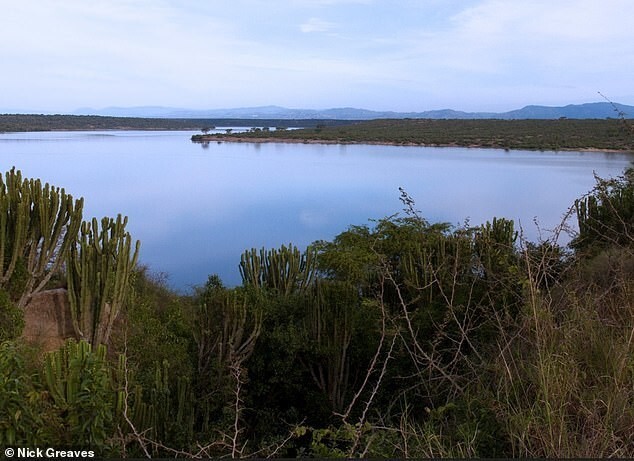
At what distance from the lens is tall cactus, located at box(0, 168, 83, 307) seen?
729 centimetres

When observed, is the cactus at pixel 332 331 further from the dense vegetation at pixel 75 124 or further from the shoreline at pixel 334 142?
the dense vegetation at pixel 75 124

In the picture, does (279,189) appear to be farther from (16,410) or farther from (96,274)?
(16,410)

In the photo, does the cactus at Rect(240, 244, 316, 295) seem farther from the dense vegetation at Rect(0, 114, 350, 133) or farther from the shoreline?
the dense vegetation at Rect(0, 114, 350, 133)

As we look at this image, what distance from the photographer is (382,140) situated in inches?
2440

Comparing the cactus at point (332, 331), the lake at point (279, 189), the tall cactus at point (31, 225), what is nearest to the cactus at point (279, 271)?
the cactus at point (332, 331)

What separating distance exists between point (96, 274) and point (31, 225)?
46.1 inches

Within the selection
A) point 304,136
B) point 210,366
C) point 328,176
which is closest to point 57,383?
point 210,366

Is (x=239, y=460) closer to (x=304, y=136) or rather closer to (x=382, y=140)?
(x=382, y=140)

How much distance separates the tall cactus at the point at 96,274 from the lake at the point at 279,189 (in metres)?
7.52

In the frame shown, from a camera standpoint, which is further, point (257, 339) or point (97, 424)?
point (257, 339)

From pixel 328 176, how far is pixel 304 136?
108 ft

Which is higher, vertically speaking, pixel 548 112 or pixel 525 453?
pixel 548 112

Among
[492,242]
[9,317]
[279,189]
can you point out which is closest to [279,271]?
[492,242]

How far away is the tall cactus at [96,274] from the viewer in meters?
7.48
